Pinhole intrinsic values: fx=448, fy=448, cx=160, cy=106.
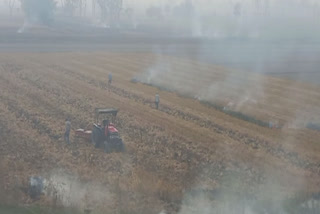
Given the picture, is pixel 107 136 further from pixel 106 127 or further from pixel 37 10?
pixel 37 10

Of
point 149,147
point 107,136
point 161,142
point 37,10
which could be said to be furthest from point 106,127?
point 37,10

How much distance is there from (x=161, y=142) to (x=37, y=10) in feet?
398

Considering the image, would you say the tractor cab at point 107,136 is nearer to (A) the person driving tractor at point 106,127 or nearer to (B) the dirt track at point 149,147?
(A) the person driving tractor at point 106,127

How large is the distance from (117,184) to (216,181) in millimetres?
4316

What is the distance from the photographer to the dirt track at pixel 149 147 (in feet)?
62.1

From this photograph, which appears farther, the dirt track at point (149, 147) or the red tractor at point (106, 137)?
the red tractor at point (106, 137)

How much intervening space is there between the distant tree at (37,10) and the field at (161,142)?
304 feet

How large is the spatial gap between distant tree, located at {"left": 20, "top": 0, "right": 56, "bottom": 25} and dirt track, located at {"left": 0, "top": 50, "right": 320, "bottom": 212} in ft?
331

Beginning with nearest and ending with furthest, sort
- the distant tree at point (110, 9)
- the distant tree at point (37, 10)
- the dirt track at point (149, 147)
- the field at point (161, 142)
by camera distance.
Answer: the field at point (161, 142), the dirt track at point (149, 147), the distant tree at point (37, 10), the distant tree at point (110, 9)

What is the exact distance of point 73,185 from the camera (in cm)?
1822

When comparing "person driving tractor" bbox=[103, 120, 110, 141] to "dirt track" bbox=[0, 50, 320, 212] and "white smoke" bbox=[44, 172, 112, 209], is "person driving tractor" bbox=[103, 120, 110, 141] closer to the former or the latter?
"dirt track" bbox=[0, 50, 320, 212]

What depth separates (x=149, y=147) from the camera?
23469mm

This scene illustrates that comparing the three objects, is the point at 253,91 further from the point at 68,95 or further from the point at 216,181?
the point at 216,181

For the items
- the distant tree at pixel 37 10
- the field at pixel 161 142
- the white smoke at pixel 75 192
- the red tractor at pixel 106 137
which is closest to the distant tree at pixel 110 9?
the distant tree at pixel 37 10
